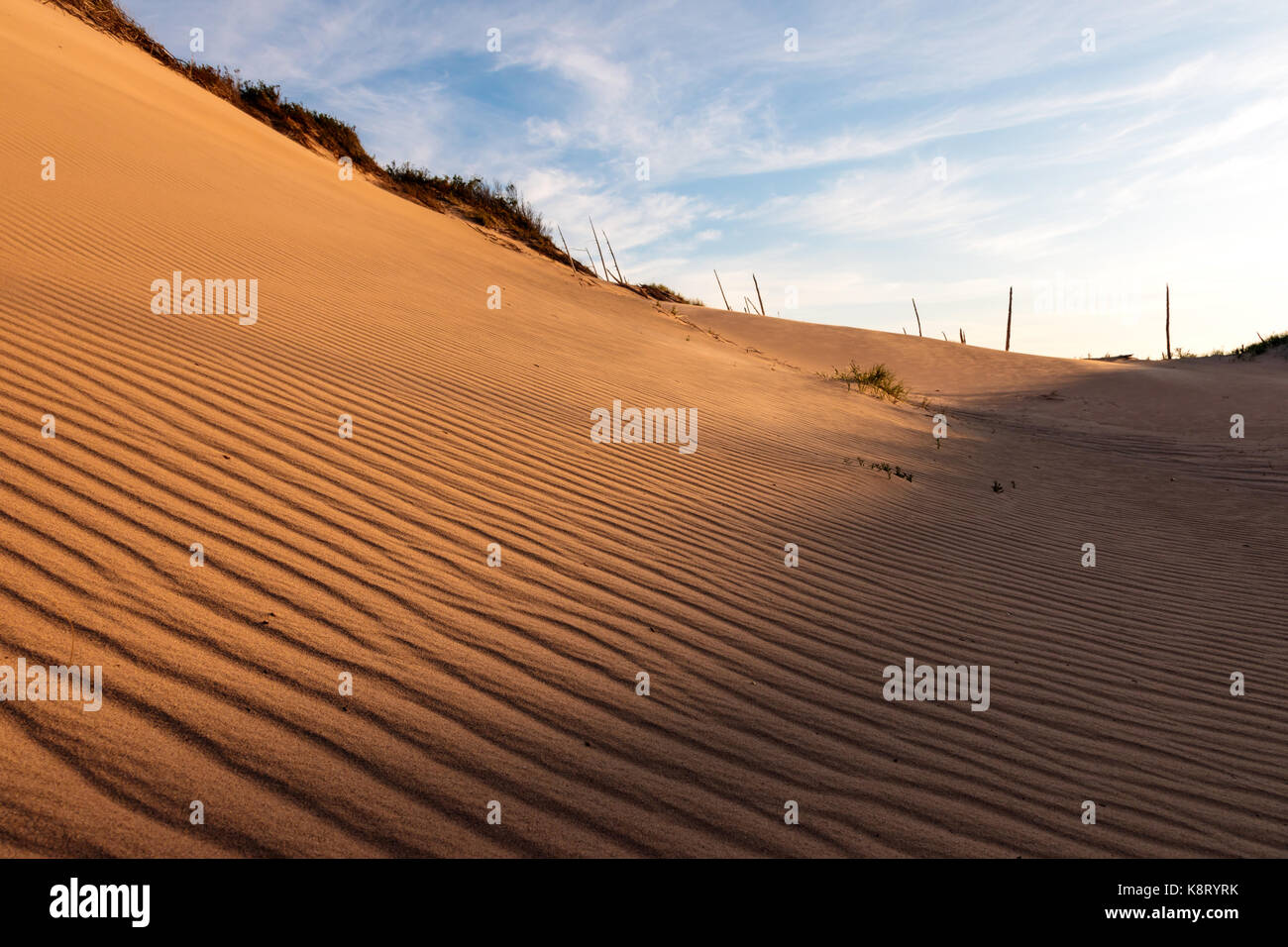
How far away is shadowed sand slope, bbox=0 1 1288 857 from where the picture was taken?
2.28 meters

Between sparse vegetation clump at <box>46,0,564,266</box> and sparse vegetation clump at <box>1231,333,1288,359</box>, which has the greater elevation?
sparse vegetation clump at <box>46,0,564,266</box>

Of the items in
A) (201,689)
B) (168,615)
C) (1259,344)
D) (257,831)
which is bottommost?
(257,831)

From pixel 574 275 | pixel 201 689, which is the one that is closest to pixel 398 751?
pixel 201 689

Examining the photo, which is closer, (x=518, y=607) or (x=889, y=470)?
(x=518, y=607)

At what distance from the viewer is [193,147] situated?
11758 millimetres

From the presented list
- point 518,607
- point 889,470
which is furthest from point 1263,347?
point 518,607

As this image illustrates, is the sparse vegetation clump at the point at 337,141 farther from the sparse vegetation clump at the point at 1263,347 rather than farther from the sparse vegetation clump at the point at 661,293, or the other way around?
the sparse vegetation clump at the point at 1263,347

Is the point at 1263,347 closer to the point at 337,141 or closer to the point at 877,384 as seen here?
the point at 877,384

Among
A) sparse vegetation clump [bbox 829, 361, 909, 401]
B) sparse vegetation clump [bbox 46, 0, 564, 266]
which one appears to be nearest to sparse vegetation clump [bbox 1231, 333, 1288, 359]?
sparse vegetation clump [bbox 829, 361, 909, 401]

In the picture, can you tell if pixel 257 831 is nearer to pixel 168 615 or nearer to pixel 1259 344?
pixel 168 615

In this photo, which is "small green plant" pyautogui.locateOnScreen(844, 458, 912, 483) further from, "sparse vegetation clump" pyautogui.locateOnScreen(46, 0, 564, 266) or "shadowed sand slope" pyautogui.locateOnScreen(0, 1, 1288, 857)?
"sparse vegetation clump" pyautogui.locateOnScreen(46, 0, 564, 266)

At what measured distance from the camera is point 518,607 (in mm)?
3492

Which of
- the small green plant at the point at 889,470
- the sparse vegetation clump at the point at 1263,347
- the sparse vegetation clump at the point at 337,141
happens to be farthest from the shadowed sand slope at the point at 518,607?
the sparse vegetation clump at the point at 1263,347
